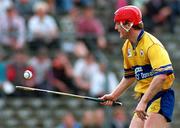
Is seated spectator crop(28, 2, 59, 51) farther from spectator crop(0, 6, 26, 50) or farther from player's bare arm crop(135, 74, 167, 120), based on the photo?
player's bare arm crop(135, 74, 167, 120)

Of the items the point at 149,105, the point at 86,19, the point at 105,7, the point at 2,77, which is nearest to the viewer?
the point at 149,105

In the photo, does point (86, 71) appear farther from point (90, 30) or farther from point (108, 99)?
point (108, 99)

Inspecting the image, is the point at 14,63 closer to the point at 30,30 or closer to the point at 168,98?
the point at 30,30

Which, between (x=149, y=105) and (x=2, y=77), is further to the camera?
(x=2, y=77)

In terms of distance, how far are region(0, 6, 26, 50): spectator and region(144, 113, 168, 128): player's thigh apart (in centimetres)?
785

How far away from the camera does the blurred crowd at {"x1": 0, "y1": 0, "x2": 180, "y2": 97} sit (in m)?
19.3

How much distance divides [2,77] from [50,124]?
4.76 ft

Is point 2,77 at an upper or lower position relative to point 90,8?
lower

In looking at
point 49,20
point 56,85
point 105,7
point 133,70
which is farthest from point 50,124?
point 133,70

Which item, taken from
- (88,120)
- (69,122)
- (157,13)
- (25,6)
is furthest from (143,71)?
(157,13)

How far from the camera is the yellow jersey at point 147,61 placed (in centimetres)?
1210

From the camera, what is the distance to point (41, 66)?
19.5m

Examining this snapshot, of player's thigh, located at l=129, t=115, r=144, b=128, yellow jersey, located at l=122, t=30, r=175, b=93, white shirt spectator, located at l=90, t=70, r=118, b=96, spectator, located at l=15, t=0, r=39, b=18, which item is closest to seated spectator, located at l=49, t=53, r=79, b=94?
white shirt spectator, located at l=90, t=70, r=118, b=96

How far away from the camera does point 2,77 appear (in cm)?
1922
